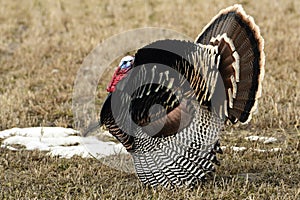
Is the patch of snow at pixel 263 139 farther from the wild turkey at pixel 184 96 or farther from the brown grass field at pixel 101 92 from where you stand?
the wild turkey at pixel 184 96

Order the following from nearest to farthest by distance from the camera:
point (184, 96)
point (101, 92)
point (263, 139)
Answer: point (184, 96)
point (263, 139)
point (101, 92)

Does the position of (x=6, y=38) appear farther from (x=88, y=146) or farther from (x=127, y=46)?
A: (x=88, y=146)

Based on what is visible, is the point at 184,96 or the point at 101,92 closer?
the point at 184,96

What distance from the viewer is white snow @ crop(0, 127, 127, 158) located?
6230 mm

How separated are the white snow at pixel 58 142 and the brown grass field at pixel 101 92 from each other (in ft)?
0.68

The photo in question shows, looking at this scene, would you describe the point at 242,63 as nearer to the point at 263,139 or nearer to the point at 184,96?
the point at 184,96

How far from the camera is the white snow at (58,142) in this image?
6.23 m

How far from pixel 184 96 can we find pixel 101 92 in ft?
13.2

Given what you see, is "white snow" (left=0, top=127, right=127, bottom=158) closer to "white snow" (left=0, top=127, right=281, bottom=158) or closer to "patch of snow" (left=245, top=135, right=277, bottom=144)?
"white snow" (left=0, top=127, right=281, bottom=158)

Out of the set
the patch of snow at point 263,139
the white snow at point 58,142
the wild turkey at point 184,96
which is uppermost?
the wild turkey at point 184,96

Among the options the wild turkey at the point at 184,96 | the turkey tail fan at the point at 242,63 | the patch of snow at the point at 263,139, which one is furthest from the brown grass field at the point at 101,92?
the turkey tail fan at the point at 242,63

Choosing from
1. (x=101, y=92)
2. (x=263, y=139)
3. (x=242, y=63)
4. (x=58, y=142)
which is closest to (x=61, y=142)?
(x=58, y=142)

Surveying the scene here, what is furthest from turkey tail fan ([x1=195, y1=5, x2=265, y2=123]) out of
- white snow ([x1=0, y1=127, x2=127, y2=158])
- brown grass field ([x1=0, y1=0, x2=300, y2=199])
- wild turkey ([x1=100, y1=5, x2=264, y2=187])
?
white snow ([x1=0, y1=127, x2=127, y2=158])

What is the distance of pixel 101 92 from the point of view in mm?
8648
